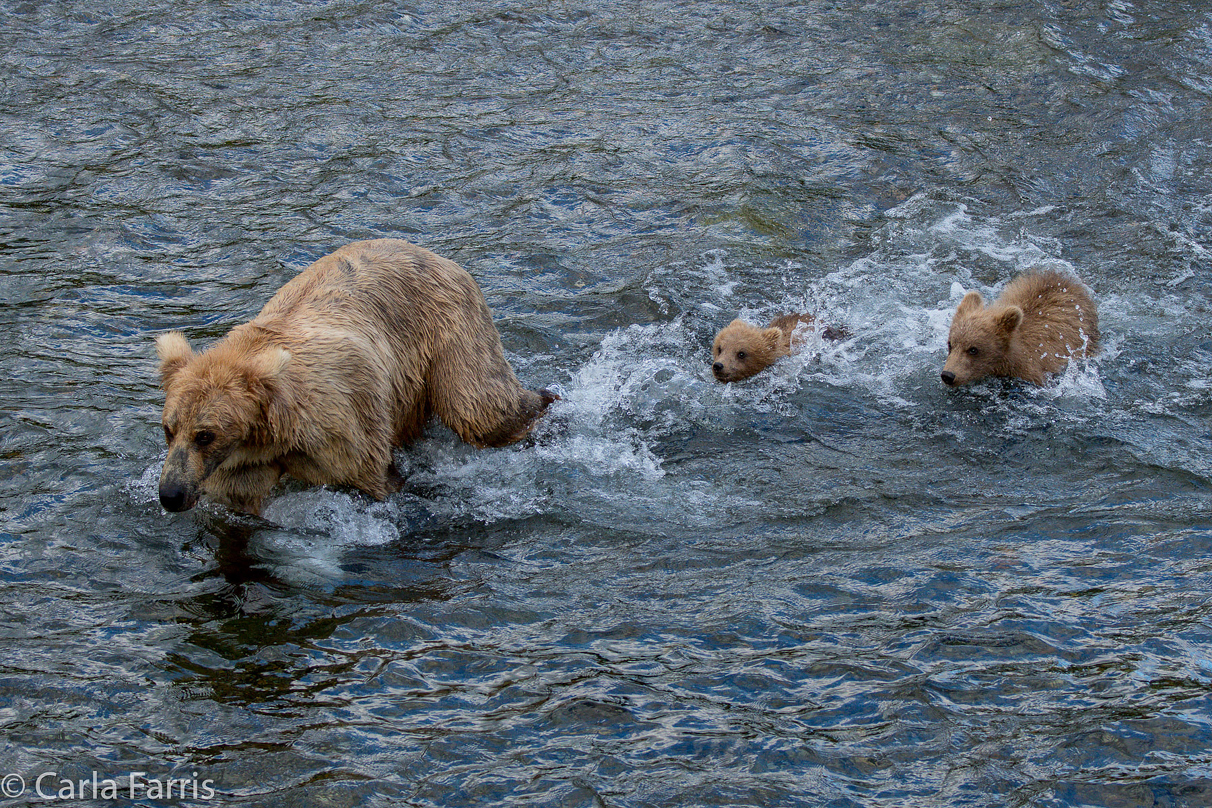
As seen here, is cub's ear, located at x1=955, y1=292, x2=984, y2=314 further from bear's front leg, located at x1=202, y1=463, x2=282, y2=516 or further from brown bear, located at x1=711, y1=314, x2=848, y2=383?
bear's front leg, located at x1=202, y1=463, x2=282, y2=516

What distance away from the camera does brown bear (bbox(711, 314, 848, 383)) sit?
8031mm

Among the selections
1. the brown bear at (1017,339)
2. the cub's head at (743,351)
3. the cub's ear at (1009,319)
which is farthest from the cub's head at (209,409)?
the cub's ear at (1009,319)

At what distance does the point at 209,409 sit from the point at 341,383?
0.75 metres

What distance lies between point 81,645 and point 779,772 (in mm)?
3249

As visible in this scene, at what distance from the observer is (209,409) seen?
5.29 metres

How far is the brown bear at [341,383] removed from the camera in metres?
5.37

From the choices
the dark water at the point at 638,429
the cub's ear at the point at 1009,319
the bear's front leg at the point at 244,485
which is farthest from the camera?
the cub's ear at the point at 1009,319

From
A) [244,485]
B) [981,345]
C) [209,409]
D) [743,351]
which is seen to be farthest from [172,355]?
[981,345]

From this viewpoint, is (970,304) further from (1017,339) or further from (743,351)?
(743,351)

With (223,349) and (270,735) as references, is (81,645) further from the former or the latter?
(223,349)

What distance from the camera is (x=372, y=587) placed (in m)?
5.60

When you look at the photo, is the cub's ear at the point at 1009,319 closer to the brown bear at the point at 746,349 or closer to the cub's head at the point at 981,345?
the cub's head at the point at 981,345

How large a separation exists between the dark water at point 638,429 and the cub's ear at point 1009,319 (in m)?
0.54

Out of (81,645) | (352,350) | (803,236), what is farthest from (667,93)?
(81,645)
